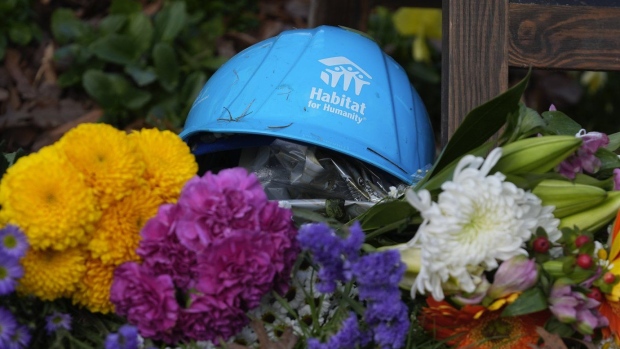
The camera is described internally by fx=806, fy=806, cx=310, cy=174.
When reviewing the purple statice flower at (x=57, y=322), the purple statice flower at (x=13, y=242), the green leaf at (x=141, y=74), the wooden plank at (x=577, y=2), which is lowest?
the green leaf at (x=141, y=74)

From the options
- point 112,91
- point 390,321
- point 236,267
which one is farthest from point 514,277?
point 112,91

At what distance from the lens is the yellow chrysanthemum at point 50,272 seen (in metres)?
1.16

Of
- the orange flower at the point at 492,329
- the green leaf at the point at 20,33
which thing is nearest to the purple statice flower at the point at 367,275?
the orange flower at the point at 492,329

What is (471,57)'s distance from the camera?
5.45 feet

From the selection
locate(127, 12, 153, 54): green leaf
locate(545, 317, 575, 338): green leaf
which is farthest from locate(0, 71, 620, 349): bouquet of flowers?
locate(127, 12, 153, 54): green leaf

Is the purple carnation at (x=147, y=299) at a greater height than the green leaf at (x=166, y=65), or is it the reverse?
the purple carnation at (x=147, y=299)

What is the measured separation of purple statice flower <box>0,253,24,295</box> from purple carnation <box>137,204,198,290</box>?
0.56ft

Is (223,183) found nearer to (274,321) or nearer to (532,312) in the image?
(274,321)

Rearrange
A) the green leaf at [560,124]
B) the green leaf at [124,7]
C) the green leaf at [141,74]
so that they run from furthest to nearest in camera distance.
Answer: the green leaf at [124,7] < the green leaf at [141,74] < the green leaf at [560,124]

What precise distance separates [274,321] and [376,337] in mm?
211

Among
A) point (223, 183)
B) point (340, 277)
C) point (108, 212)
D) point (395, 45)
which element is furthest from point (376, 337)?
point (395, 45)

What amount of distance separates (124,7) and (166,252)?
2.21m

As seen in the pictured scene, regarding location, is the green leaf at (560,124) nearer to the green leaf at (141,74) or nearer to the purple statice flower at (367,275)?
the purple statice flower at (367,275)

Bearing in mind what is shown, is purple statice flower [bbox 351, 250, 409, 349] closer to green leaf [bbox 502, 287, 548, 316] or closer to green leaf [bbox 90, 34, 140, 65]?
green leaf [bbox 502, 287, 548, 316]
